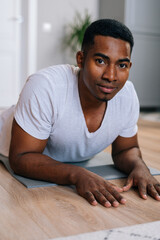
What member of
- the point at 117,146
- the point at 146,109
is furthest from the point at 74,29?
the point at 117,146

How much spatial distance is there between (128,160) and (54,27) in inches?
142

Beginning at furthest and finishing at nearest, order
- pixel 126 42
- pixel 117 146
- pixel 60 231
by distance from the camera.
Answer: pixel 117 146 < pixel 126 42 < pixel 60 231

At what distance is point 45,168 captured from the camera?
1378mm

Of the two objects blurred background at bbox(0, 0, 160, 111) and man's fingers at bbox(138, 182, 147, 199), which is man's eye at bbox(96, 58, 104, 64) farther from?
blurred background at bbox(0, 0, 160, 111)

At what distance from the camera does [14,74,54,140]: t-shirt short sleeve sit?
1.40 metres

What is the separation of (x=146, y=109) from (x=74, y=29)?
1567 mm

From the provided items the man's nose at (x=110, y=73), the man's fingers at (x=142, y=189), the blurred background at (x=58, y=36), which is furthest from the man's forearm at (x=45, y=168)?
the blurred background at (x=58, y=36)

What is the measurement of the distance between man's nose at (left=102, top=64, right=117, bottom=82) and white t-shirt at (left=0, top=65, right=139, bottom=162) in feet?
0.76

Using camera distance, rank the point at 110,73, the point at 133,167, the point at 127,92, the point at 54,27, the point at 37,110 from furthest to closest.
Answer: the point at 54,27, the point at 127,92, the point at 133,167, the point at 37,110, the point at 110,73

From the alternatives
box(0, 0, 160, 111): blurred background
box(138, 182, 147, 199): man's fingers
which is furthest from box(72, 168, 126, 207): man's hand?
box(0, 0, 160, 111): blurred background

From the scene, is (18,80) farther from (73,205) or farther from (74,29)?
(73,205)

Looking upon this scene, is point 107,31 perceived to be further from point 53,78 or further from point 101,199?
point 101,199

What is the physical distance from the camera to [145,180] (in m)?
1.37

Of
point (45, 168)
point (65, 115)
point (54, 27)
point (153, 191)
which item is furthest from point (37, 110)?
point (54, 27)
